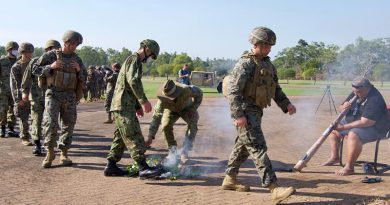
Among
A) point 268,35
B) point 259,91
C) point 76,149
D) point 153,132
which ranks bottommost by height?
point 76,149

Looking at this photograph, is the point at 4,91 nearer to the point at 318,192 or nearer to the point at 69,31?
the point at 69,31

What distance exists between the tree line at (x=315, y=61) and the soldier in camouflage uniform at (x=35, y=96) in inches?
158

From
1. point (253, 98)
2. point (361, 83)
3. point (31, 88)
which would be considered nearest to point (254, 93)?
point (253, 98)

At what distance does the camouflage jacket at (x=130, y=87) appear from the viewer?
570 cm

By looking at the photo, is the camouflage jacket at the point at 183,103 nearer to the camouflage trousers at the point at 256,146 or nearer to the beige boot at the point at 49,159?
the beige boot at the point at 49,159

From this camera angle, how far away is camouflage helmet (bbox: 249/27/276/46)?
16.6ft

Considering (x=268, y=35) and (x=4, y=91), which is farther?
(x=4, y=91)

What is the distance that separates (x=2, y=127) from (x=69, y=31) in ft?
13.9

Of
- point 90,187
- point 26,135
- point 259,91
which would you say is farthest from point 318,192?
point 26,135

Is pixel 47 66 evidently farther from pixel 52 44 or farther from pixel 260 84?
pixel 260 84

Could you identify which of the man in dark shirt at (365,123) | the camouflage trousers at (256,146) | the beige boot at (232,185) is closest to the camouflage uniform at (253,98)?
the camouflage trousers at (256,146)

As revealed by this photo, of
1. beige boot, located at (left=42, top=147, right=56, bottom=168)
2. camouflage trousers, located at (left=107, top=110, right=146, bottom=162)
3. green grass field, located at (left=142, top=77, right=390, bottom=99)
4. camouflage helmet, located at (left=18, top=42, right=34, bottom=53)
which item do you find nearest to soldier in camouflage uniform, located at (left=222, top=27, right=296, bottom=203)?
camouflage trousers, located at (left=107, top=110, right=146, bottom=162)

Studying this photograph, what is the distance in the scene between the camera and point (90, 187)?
564cm

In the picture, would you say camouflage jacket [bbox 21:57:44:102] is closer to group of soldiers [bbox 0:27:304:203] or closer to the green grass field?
group of soldiers [bbox 0:27:304:203]
